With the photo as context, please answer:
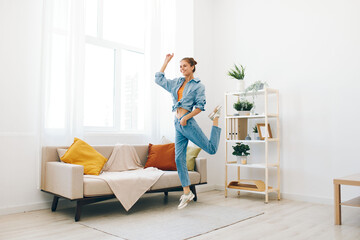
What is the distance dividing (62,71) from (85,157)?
1.00m

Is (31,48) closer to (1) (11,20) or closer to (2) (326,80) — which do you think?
(1) (11,20)

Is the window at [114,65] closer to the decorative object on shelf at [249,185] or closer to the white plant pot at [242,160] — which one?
the white plant pot at [242,160]

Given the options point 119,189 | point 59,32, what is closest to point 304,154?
point 119,189

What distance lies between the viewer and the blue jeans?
2994 millimetres

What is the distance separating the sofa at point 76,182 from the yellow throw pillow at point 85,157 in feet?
0.44

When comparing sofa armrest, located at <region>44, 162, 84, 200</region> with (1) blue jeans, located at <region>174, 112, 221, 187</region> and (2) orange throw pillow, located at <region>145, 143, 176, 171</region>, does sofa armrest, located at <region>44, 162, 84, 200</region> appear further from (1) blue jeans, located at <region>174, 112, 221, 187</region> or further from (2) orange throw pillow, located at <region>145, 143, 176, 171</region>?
(2) orange throw pillow, located at <region>145, 143, 176, 171</region>

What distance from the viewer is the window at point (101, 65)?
11.5ft

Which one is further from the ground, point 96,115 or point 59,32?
point 59,32

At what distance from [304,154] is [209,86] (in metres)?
1.76

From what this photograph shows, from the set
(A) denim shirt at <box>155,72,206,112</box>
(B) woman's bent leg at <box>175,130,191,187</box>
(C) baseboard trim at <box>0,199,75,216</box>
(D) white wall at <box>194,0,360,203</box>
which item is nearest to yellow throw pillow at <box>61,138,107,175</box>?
(C) baseboard trim at <box>0,199,75,216</box>

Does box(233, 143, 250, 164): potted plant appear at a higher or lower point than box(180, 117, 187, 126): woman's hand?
lower

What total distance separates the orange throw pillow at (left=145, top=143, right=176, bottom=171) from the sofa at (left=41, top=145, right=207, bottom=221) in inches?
9.0

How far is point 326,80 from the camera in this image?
3.79m

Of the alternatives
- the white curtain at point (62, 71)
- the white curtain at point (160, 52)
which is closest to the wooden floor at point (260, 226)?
the white curtain at point (62, 71)
